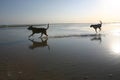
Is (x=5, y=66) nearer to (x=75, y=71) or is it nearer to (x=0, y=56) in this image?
(x=0, y=56)

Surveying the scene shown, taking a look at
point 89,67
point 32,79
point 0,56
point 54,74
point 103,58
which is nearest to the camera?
point 32,79

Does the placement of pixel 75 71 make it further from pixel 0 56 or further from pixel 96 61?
pixel 0 56

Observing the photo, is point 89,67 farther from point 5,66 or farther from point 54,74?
point 5,66

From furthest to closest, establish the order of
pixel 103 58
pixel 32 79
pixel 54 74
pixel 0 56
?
pixel 0 56 < pixel 103 58 < pixel 54 74 < pixel 32 79

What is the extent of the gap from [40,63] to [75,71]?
1.94 meters

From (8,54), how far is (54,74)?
4649mm

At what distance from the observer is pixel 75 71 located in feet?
25.9

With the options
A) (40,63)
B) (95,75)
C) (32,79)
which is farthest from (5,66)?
(95,75)

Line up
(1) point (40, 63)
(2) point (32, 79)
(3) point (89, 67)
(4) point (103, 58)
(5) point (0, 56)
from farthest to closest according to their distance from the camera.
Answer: (5) point (0, 56) → (4) point (103, 58) → (1) point (40, 63) → (3) point (89, 67) → (2) point (32, 79)

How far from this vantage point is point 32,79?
281 inches

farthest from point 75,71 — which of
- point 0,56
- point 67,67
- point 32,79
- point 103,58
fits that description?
point 0,56

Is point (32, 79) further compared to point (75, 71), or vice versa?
point (75, 71)

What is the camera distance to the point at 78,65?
877 centimetres

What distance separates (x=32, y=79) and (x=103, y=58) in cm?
415
